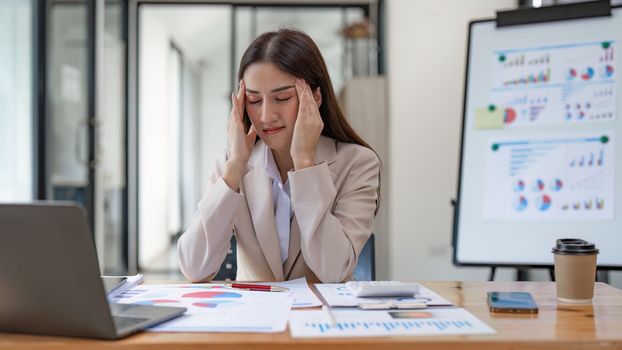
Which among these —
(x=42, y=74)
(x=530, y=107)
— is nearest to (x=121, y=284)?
(x=530, y=107)

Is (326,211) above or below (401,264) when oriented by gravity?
above

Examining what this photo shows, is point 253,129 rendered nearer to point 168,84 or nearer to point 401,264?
point 401,264

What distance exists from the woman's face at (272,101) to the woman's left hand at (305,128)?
0.02 m

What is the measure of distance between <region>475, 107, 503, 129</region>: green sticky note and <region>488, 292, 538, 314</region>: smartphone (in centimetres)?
136

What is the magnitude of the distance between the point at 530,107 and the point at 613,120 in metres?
0.27

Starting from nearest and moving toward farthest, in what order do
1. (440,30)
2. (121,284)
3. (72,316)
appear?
(72,316), (121,284), (440,30)

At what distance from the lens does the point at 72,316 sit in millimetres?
876

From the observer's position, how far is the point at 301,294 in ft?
3.93

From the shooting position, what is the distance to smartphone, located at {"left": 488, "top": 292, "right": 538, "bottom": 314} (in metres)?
1.04

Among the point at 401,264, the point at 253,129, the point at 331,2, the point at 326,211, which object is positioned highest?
the point at 331,2

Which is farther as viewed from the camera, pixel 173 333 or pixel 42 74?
pixel 42 74

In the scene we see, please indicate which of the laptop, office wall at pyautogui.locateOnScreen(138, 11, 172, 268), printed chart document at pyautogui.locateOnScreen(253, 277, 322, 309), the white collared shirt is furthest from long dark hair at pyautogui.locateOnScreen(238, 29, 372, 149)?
office wall at pyautogui.locateOnScreen(138, 11, 172, 268)

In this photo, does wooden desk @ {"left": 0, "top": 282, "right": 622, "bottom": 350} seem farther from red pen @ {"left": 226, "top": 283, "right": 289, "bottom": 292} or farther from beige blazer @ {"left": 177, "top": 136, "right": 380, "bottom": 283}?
beige blazer @ {"left": 177, "top": 136, "right": 380, "bottom": 283}

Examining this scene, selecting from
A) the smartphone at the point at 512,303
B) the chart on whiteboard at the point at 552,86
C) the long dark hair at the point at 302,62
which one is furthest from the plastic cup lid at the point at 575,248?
the chart on whiteboard at the point at 552,86
